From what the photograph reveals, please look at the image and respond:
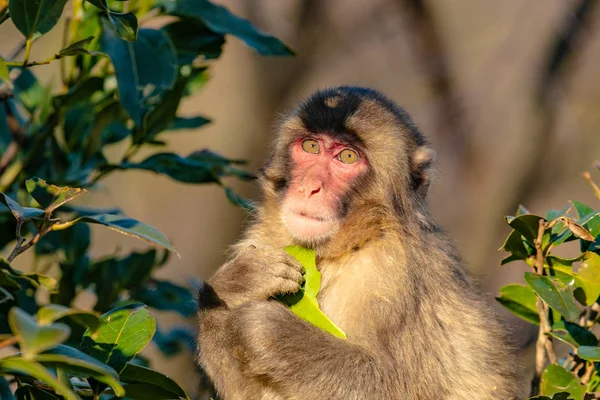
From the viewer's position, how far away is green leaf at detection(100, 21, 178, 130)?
2.77m

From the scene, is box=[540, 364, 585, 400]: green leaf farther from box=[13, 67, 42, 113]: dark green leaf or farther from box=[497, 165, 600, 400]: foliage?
box=[13, 67, 42, 113]: dark green leaf

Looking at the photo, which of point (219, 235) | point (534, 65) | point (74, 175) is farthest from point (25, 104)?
point (534, 65)

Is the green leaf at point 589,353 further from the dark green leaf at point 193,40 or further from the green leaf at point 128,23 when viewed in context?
the dark green leaf at point 193,40

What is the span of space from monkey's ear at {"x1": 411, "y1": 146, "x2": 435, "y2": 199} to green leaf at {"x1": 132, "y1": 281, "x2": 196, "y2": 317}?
3.52 ft

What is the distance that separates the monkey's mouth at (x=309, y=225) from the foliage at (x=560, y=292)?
26.7 inches

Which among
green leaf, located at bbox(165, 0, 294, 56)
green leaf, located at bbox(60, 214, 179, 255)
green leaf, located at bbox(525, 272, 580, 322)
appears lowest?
green leaf, located at bbox(60, 214, 179, 255)

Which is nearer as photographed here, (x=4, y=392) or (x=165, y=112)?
(x=4, y=392)

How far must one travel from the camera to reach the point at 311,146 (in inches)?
135

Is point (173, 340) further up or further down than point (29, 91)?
further down

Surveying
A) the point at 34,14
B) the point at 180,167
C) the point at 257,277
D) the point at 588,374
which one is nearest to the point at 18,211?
the point at 34,14

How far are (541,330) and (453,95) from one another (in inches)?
257

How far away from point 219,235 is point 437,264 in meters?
5.92

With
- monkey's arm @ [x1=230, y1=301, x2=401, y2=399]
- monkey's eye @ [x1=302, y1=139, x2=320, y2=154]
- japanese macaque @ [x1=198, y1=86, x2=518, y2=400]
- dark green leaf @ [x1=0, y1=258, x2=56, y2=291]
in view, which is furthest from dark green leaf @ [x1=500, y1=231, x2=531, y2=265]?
dark green leaf @ [x1=0, y1=258, x2=56, y2=291]

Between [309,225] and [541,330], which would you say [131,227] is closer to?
[309,225]
